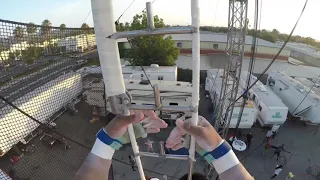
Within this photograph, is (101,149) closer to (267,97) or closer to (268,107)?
(268,107)

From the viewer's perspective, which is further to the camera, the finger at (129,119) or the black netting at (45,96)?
the black netting at (45,96)

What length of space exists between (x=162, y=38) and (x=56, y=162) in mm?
9592

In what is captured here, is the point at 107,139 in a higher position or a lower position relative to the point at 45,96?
higher

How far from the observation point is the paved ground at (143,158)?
609cm

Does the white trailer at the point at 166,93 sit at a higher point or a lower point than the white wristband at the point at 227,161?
lower

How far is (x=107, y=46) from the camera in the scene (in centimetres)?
112

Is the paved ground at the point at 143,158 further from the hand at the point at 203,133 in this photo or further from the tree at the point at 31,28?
the hand at the point at 203,133

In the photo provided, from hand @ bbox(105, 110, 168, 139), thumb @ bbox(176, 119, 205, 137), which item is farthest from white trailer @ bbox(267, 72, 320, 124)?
hand @ bbox(105, 110, 168, 139)

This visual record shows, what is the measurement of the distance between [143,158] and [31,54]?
4.51 meters

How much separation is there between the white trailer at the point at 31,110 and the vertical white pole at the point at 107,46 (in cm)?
471

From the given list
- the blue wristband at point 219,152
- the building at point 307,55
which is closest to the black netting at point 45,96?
the blue wristband at point 219,152

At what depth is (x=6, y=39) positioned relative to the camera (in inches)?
118

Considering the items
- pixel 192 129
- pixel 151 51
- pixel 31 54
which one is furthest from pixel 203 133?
pixel 151 51

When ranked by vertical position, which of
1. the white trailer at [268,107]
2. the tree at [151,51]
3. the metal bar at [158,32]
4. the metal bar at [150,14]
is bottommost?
the white trailer at [268,107]
